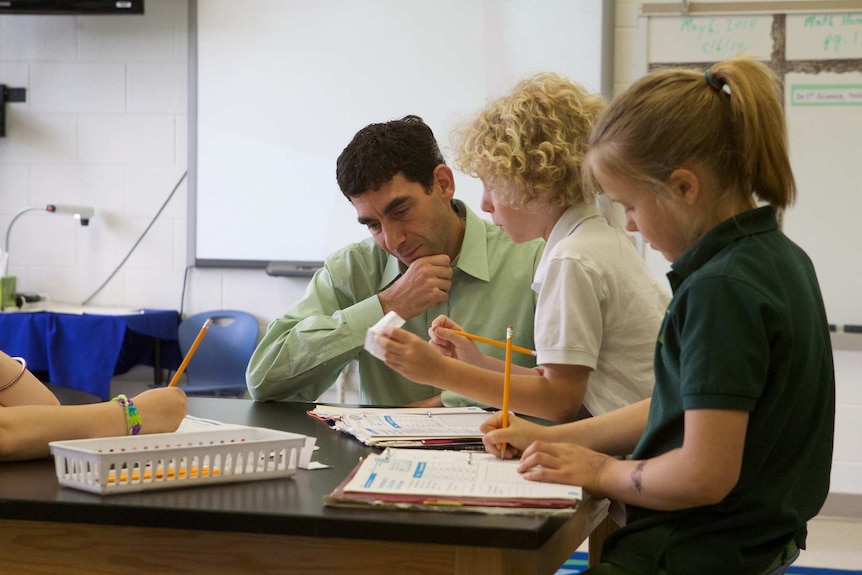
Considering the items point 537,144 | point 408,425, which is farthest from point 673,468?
point 537,144

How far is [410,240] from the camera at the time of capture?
1.96 m

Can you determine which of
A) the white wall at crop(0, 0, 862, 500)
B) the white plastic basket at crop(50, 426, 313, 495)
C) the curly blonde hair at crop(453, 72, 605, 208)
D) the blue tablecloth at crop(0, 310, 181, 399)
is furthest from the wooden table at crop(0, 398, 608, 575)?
the white wall at crop(0, 0, 862, 500)

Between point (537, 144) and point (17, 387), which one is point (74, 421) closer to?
point (17, 387)

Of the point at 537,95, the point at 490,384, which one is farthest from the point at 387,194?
the point at 490,384

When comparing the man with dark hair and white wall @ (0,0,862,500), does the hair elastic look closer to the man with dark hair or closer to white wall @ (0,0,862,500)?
the man with dark hair

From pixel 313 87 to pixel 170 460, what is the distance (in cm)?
296

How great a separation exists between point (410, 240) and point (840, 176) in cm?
210

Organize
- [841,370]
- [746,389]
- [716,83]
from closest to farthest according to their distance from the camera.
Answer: [746,389] → [716,83] → [841,370]

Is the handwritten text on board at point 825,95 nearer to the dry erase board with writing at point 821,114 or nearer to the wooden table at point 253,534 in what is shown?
the dry erase board with writing at point 821,114

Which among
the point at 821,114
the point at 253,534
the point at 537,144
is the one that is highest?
the point at 821,114

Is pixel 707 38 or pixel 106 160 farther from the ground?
pixel 707 38

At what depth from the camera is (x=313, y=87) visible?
383cm

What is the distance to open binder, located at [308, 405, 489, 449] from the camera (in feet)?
4.23

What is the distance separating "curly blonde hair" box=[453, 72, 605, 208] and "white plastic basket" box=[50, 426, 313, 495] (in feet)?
1.94
